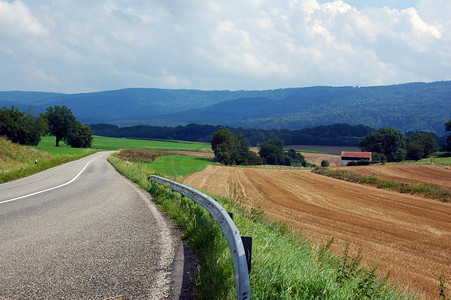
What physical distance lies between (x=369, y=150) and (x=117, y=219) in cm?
9971

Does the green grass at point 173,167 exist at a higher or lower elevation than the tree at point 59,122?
lower

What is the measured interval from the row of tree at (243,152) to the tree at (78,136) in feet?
137

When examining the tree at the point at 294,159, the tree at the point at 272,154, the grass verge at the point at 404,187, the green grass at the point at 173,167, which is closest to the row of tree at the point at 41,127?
the green grass at the point at 173,167

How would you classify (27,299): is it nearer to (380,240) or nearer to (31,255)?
(31,255)

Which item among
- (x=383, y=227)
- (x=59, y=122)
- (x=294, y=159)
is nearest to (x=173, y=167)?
(x=383, y=227)

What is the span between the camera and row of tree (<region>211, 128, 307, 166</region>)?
9162 cm

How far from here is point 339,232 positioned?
1402cm

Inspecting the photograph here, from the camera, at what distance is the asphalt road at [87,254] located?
14.5ft

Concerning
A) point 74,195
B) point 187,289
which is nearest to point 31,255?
point 187,289

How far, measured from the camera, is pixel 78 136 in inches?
4446

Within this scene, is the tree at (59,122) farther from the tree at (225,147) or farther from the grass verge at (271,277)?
the grass verge at (271,277)

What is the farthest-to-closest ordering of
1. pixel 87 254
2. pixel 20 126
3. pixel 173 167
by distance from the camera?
pixel 20 126
pixel 173 167
pixel 87 254

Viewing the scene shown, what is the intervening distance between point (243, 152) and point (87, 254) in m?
100

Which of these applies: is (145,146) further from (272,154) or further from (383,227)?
(383,227)
